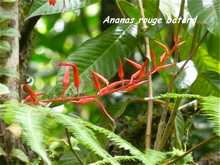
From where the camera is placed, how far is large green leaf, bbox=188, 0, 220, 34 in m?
0.97

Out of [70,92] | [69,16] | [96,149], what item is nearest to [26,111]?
[96,149]

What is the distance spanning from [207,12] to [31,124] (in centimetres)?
55

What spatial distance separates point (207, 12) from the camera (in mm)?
998

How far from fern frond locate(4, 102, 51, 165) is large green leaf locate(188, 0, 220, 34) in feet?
1.56

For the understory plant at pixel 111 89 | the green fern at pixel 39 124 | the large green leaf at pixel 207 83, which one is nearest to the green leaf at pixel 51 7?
the understory plant at pixel 111 89

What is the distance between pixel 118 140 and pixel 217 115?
0.46 feet

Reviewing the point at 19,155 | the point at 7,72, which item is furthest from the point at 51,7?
the point at 19,155

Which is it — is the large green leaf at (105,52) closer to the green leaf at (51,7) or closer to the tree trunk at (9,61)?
the green leaf at (51,7)

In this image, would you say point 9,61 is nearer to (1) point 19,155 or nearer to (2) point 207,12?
(1) point 19,155

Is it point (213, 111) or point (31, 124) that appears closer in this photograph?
point (31, 124)

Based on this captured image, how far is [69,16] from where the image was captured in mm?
2785

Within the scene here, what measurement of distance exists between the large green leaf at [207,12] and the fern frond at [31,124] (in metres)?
0.48

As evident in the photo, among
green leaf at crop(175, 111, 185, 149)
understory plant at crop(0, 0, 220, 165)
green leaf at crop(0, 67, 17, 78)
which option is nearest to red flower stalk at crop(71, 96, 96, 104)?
understory plant at crop(0, 0, 220, 165)

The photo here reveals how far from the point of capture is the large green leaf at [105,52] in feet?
3.65
